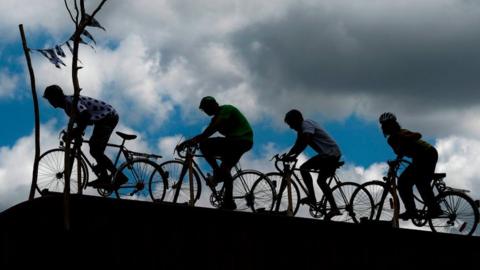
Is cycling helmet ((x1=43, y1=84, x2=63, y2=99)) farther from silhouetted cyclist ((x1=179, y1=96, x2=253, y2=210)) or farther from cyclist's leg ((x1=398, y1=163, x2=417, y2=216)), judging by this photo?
cyclist's leg ((x1=398, y1=163, x2=417, y2=216))

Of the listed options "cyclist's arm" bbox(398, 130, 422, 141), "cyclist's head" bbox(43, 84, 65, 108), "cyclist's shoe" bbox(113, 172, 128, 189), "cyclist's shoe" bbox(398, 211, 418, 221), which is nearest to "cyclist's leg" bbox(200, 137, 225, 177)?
"cyclist's shoe" bbox(113, 172, 128, 189)

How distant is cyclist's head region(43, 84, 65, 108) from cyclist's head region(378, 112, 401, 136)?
Answer: 5.47m

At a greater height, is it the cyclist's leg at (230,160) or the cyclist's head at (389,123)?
the cyclist's head at (389,123)

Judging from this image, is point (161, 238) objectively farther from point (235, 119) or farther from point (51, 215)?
point (235, 119)

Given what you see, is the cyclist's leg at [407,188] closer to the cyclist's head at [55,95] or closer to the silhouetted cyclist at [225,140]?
the silhouetted cyclist at [225,140]

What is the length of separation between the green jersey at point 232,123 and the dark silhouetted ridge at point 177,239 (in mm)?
2032

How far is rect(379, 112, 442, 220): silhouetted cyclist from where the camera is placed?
48.1 feet

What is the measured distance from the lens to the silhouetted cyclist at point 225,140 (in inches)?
559

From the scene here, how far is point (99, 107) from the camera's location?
14.8 meters

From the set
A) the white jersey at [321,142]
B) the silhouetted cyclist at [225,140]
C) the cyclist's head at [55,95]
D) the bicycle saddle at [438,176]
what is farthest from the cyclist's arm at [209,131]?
the bicycle saddle at [438,176]

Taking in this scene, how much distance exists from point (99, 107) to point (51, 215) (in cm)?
352

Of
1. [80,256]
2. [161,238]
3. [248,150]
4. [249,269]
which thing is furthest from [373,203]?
[80,256]

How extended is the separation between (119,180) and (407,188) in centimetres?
515

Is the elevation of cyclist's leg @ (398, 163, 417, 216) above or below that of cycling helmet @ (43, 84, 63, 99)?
below
